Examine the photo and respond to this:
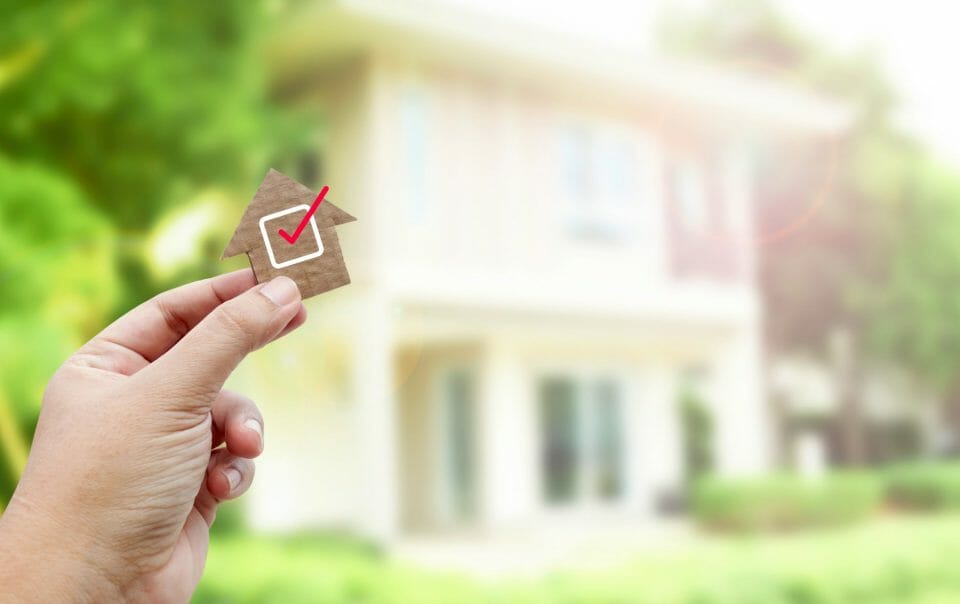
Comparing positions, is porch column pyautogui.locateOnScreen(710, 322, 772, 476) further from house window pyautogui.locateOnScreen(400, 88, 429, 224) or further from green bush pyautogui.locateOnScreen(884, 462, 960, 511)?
house window pyautogui.locateOnScreen(400, 88, 429, 224)

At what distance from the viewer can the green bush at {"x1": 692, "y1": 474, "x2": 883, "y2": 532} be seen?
10.9m

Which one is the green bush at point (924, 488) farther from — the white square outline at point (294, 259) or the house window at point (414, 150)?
the white square outline at point (294, 259)

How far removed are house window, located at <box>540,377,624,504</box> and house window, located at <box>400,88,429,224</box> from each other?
2995 millimetres

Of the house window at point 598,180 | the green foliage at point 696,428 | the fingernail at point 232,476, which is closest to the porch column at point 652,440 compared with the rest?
the house window at point 598,180

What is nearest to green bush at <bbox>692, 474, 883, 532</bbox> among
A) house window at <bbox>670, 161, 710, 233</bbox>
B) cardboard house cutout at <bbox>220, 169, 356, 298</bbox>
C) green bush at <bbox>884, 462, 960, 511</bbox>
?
green bush at <bbox>884, 462, 960, 511</bbox>

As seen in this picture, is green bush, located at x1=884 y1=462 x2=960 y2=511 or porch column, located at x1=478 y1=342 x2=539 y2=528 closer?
porch column, located at x1=478 y1=342 x2=539 y2=528

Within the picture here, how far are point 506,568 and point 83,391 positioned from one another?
723 centimetres

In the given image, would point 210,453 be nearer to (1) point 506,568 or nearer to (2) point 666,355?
(1) point 506,568

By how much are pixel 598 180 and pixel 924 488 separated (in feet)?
23.8

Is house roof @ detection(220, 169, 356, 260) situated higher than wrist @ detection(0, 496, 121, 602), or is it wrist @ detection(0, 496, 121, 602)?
house roof @ detection(220, 169, 356, 260)

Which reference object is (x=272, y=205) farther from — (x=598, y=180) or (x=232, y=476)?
(x=598, y=180)

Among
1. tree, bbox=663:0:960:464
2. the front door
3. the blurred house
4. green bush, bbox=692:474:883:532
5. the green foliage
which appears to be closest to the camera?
the blurred house

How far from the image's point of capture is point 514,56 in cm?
895

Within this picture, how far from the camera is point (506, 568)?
26.3ft
